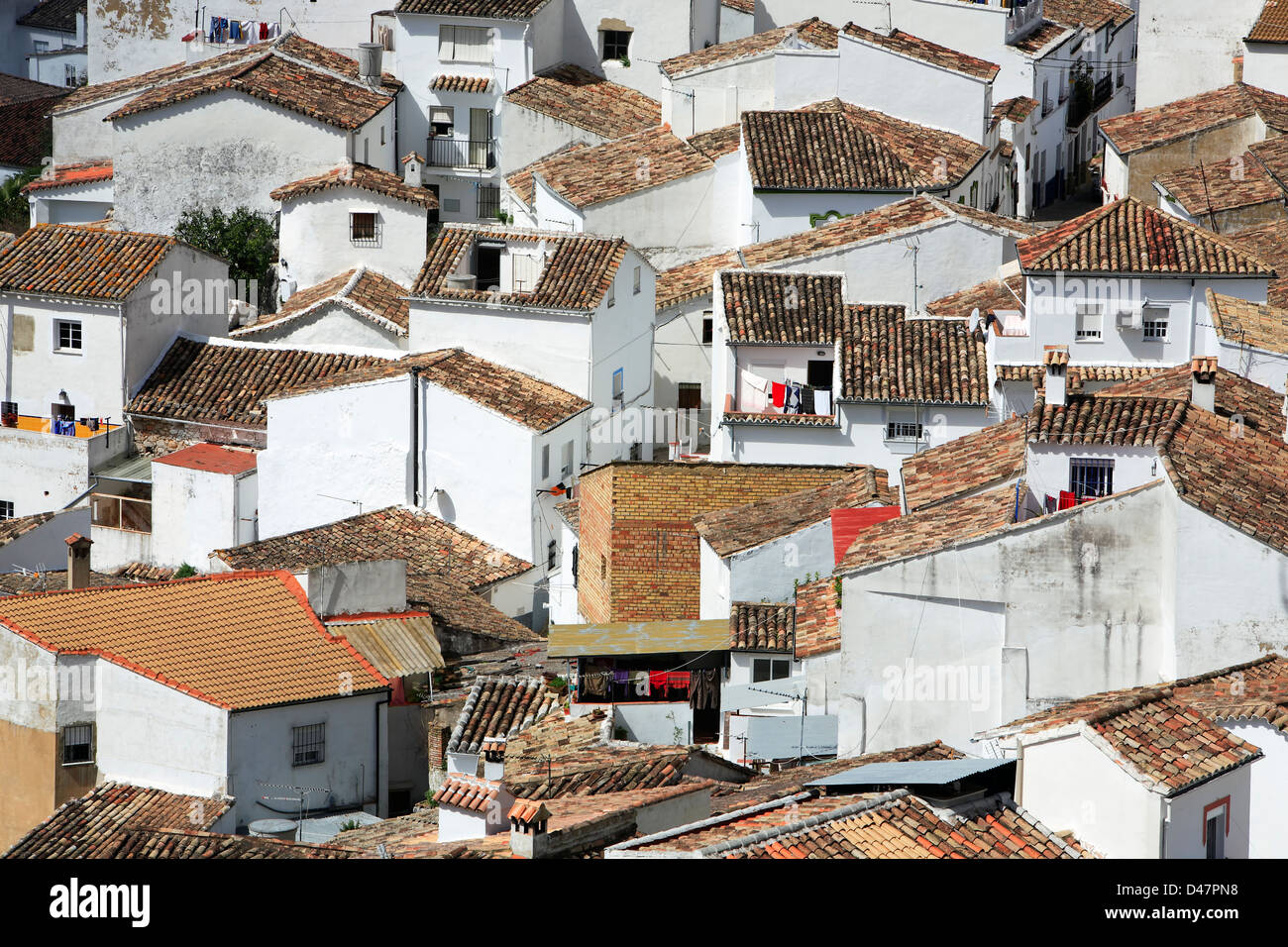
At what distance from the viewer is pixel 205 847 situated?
3030cm

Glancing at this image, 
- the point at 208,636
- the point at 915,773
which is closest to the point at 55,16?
the point at 208,636

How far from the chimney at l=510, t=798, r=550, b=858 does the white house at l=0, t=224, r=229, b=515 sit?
3207 centimetres

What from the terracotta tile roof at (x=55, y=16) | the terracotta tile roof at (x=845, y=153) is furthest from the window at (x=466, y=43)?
the terracotta tile roof at (x=55, y=16)

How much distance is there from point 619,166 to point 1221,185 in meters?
16.5

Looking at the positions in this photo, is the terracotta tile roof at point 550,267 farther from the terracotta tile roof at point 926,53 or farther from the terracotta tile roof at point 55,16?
the terracotta tile roof at point 55,16

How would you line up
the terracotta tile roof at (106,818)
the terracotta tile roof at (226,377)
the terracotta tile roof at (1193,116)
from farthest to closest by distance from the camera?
1. the terracotta tile roof at (1193,116)
2. the terracotta tile roof at (226,377)
3. the terracotta tile roof at (106,818)

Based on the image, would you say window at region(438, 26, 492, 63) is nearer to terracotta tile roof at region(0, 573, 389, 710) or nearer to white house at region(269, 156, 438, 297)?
white house at region(269, 156, 438, 297)

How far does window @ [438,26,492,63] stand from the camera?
2707 inches

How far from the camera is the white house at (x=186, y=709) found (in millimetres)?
36594

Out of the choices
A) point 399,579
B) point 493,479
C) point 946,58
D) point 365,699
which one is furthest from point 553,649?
point 946,58

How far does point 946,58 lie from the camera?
208 feet

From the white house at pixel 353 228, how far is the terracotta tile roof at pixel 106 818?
28.5 m

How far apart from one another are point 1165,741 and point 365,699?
16.8 metres

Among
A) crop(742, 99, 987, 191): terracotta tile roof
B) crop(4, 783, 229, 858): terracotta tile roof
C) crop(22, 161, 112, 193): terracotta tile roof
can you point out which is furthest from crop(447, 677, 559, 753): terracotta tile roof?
crop(22, 161, 112, 193): terracotta tile roof
